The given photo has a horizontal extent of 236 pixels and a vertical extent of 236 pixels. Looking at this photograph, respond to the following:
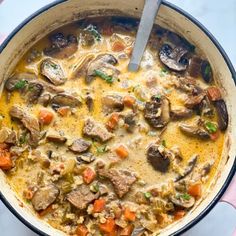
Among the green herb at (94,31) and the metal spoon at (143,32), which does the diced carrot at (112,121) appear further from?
the green herb at (94,31)

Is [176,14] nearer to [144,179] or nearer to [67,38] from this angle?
[67,38]

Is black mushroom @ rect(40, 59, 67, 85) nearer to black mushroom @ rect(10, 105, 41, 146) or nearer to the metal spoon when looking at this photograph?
black mushroom @ rect(10, 105, 41, 146)

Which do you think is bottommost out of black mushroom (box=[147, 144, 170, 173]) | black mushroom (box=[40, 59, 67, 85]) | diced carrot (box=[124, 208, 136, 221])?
diced carrot (box=[124, 208, 136, 221])

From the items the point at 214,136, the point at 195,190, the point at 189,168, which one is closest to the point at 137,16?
the point at 214,136

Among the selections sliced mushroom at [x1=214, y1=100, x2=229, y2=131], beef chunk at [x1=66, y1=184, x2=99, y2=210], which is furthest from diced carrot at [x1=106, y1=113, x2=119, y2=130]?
sliced mushroom at [x1=214, y1=100, x2=229, y2=131]

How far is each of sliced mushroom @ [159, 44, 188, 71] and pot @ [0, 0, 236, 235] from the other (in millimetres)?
90

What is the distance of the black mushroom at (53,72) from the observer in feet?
11.4

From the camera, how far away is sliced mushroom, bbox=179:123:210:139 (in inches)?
134

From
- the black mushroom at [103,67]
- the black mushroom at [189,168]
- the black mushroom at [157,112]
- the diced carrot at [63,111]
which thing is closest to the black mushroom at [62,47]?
the black mushroom at [103,67]

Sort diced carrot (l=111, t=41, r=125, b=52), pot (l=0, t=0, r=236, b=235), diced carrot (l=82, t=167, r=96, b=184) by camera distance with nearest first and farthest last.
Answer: pot (l=0, t=0, r=236, b=235) → diced carrot (l=82, t=167, r=96, b=184) → diced carrot (l=111, t=41, r=125, b=52)

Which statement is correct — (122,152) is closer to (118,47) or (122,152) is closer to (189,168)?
(189,168)

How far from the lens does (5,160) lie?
3.37 m

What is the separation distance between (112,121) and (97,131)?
0.10 meters

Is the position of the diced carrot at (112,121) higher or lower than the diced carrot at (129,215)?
higher
